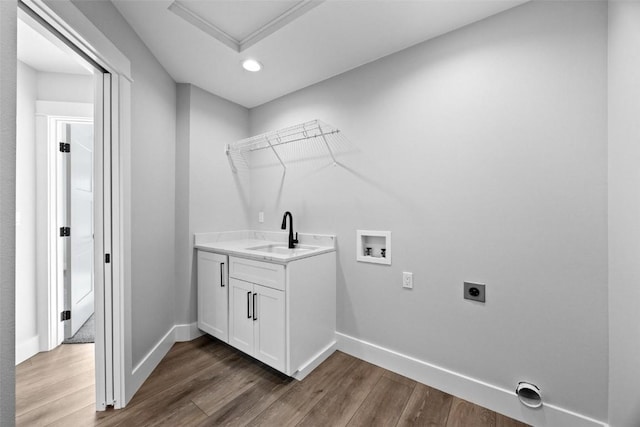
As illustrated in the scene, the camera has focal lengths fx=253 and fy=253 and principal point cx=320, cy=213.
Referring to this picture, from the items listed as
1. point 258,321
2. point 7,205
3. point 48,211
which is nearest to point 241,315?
point 258,321

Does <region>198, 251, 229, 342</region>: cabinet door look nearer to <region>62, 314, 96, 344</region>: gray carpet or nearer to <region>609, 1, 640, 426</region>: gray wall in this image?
<region>62, 314, 96, 344</region>: gray carpet

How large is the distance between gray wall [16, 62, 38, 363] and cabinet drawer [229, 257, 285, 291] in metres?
1.61

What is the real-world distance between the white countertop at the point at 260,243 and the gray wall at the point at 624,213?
63.4 inches

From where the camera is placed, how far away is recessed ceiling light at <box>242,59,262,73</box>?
203cm

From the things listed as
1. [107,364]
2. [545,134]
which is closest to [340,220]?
[545,134]

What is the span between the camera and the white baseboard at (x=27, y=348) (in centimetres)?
194

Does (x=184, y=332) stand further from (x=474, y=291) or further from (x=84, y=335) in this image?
(x=474, y=291)

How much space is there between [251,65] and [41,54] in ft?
5.19

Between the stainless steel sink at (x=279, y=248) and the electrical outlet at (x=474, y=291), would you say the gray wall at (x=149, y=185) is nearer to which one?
the stainless steel sink at (x=279, y=248)

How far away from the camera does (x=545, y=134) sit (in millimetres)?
1401

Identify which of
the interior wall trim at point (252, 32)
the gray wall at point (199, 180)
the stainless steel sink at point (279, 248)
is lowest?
the stainless steel sink at point (279, 248)

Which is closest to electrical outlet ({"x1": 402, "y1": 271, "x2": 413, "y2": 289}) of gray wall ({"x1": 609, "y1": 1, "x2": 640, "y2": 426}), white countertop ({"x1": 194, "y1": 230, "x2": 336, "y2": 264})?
white countertop ({"x1": 194, "y1": 230, "x2": 336, "y2": 264})

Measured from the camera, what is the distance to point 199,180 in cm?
242

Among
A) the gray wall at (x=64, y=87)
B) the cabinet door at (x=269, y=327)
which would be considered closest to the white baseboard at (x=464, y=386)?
the cabinet door at (x=269, y=327)
